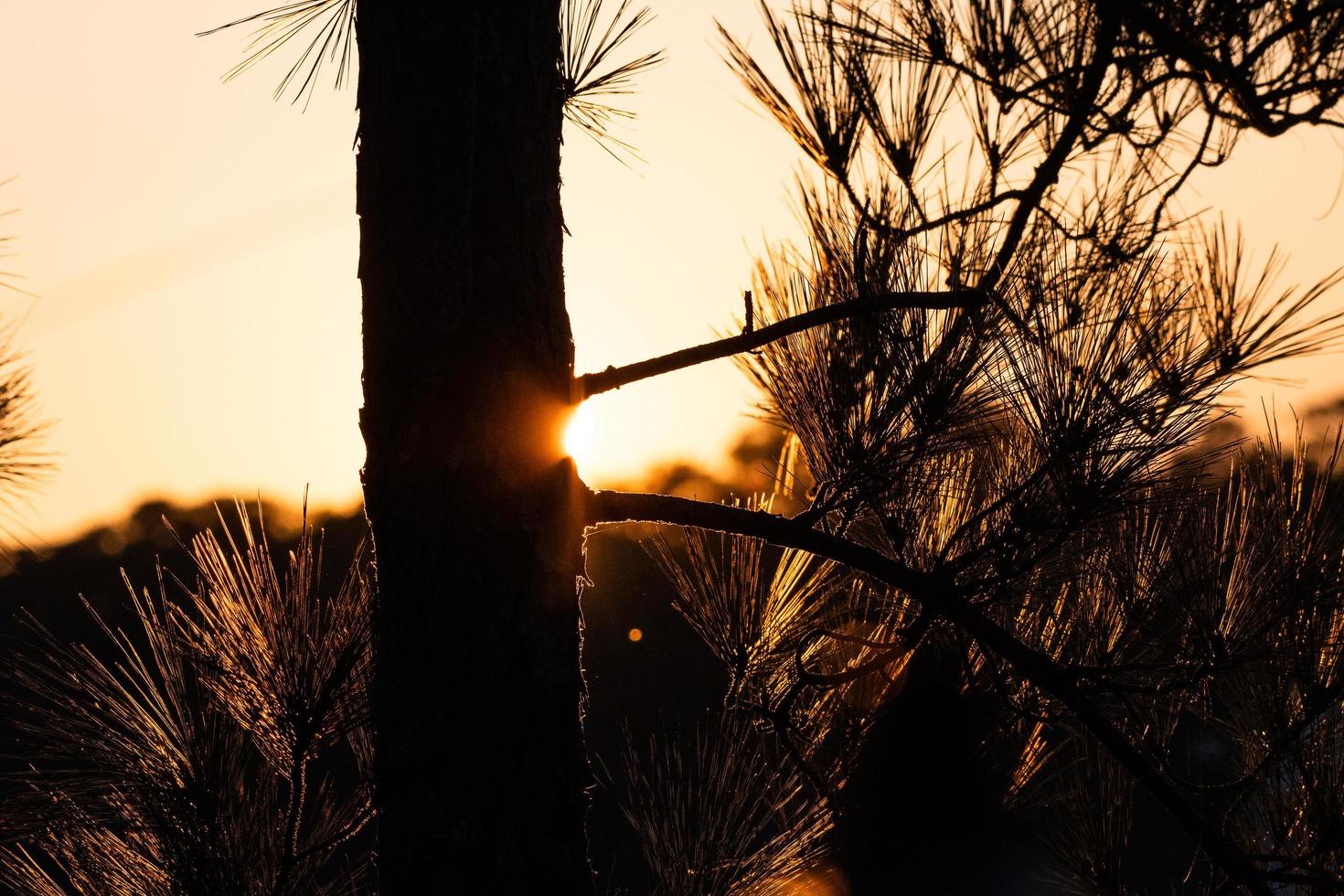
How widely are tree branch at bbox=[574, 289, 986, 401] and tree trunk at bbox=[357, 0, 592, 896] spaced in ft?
0.16

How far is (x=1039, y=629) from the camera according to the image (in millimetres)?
1948

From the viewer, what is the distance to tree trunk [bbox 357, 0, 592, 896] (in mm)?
1244

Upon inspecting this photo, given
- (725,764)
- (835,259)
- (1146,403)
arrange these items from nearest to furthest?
(1146,403), (835,259), (725,764)

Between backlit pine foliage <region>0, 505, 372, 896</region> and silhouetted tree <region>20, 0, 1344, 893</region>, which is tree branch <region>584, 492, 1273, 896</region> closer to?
silhouetted tree <region>20, 0, 1344, 893</region>

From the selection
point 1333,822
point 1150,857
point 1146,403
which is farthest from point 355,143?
point 1150,857

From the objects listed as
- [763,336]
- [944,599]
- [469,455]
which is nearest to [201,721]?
[469,455]

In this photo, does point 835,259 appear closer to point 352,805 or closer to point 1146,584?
point 1146,584

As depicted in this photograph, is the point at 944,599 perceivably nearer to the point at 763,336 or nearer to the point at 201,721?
the point at 763,336

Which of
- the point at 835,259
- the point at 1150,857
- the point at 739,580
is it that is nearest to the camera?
the point at 835,259

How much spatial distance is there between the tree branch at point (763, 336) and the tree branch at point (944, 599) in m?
0.15

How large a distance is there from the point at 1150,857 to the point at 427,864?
20.2 feet

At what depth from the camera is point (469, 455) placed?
4.23 ft

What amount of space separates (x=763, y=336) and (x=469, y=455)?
0.39 metres

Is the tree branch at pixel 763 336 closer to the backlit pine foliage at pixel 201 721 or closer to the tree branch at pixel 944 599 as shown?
the tree branch at pixel 944 599
